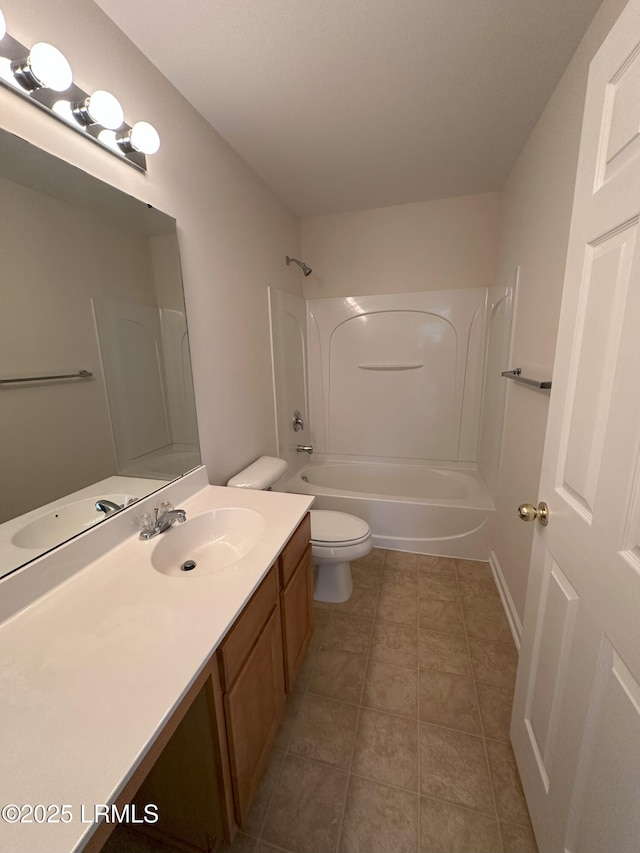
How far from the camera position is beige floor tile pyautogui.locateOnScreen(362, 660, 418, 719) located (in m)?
1.37

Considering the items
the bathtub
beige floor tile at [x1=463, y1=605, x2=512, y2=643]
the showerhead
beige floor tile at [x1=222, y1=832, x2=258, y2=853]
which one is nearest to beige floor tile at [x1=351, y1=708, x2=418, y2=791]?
beige floor tile at [x1=222, y1=832, x2=258, y2=853]

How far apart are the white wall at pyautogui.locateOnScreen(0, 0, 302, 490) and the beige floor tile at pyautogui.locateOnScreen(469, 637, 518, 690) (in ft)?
4.88

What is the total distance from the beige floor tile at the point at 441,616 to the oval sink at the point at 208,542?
1.15 meters

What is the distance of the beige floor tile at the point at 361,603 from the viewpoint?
1.87m

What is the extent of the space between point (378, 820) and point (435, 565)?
1.40 metres

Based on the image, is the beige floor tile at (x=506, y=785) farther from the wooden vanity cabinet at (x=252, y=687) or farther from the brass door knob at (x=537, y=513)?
the brass door knob at (x=537, y=513)

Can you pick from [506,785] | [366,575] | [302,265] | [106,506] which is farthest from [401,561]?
[302,265]

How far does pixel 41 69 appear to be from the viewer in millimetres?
793

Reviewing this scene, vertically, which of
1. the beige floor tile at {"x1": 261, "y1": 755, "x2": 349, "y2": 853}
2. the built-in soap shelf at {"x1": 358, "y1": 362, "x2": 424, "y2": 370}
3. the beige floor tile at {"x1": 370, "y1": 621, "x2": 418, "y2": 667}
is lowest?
the beige floor tile at {"x1": 261, "y1": 755, "x2": 349, "y2": 853}

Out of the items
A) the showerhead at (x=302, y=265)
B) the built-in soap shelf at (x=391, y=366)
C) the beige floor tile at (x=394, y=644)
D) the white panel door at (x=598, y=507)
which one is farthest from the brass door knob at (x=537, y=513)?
the showerhead at (x=302, y=265)

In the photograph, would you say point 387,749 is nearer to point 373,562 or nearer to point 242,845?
point 242,845

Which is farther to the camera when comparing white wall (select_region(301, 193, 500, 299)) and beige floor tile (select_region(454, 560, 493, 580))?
white wall (select_region(301, 193, 500, 299))

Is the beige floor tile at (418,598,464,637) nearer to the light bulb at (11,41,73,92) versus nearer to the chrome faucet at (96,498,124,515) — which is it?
the chrome faucet at (96,498,124,515)

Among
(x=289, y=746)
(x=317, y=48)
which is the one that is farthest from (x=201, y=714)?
(x=317, y=48)
